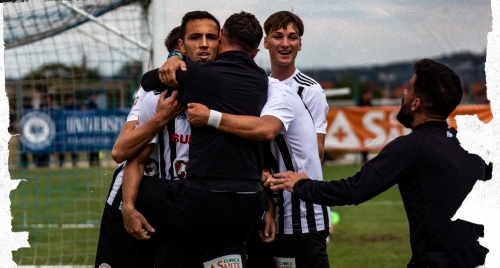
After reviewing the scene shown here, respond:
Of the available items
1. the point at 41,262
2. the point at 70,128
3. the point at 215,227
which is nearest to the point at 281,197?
the point at 215,227

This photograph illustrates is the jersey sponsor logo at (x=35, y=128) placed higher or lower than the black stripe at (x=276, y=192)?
lower

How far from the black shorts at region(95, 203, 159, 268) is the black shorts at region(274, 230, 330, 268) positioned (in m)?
0.93

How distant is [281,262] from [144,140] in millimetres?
1209

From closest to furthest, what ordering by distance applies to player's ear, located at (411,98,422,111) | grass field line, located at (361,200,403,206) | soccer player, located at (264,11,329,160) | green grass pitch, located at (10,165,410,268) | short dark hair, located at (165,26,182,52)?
1. player's ear, located at (411,98,422,111)
2. short dark hair, located at (165,26,182,52)
3. soccer player, located at (264,11,329,160)
4. green grass pitch, located at (10,165,410,268)
5. grass field line, located at (361,200,403,206)

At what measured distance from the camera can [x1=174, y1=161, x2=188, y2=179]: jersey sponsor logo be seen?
17.3 feet

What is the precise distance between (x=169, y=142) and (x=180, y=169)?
7.4 inches

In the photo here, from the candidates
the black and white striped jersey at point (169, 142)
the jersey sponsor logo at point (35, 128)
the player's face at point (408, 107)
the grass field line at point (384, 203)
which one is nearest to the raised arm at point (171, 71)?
the black and white striped jersey at point (169, 142)

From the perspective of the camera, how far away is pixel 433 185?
471cm

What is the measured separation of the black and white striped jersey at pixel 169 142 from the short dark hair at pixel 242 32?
Answer: 21.7 inches

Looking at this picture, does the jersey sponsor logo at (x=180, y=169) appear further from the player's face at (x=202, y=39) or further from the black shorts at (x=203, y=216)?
the player's face at (x=202, y=39)

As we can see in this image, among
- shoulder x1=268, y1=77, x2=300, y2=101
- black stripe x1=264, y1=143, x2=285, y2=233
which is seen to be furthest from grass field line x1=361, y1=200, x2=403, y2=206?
shoulder x1=268, y1=77, x2=300, y2=101

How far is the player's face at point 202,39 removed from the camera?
17.7 feet

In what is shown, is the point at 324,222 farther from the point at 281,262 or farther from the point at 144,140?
the point at 144,140

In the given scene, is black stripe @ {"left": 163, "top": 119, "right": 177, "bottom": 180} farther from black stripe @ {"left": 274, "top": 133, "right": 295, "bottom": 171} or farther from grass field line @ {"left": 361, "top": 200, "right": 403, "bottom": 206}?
grass field line @ {"left": 361, "top": 200, "right": 403, "bottom": 206}
